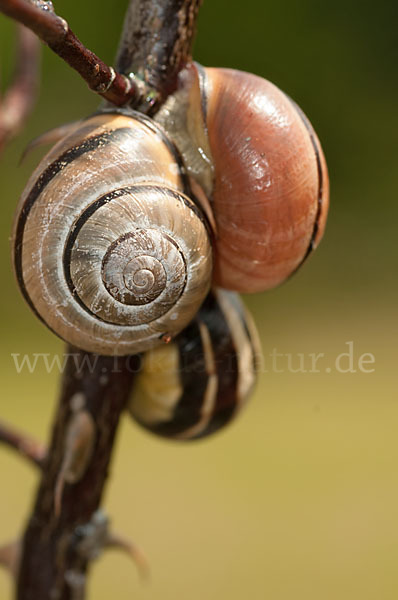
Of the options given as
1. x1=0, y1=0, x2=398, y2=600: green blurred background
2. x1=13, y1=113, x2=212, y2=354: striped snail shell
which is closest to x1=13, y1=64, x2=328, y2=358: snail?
x1=13, y1=113, x2=212, y2=354: striped snail shell

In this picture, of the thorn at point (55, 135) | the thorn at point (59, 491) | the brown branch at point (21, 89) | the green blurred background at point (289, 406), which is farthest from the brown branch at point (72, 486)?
the green blurred background at point (289, 406)

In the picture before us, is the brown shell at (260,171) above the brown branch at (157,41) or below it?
below

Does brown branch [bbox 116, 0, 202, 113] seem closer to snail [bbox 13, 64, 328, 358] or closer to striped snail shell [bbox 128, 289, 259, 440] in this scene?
snail [bbox 13, 64, 328, 358]

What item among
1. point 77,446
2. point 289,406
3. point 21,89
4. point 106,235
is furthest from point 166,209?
point 289,406

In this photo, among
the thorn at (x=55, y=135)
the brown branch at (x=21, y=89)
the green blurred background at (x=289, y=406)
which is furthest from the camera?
the green blurred background at (x=289, y=406)

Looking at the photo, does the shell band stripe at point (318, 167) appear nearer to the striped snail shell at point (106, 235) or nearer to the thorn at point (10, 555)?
the striped snail shell at point (106, 235)

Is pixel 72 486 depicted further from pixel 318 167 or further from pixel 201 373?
pixel 318 167

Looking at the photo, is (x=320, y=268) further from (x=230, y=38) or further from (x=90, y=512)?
(x=90, y=512)
